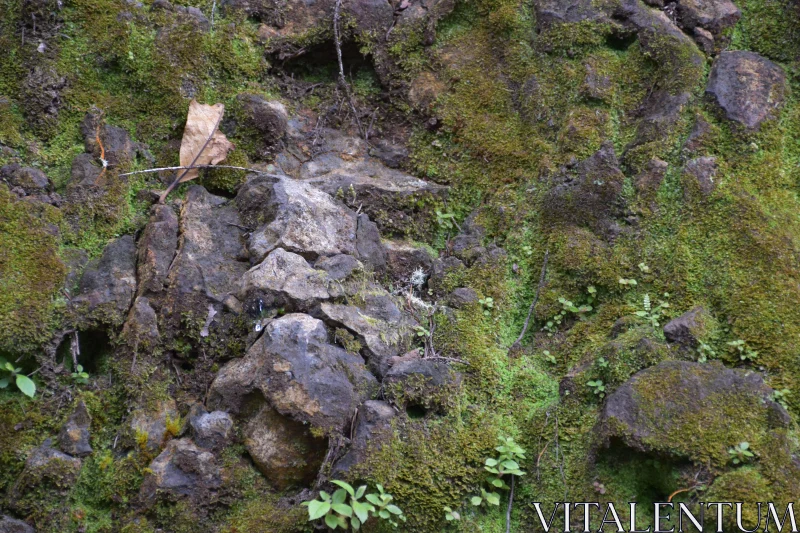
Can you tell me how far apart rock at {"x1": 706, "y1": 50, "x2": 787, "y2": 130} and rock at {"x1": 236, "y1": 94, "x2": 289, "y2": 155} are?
3.06m

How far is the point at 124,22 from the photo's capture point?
4824 mm

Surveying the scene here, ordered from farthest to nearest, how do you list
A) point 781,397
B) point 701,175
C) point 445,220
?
1. point 445,220
2. point 701,175
3. point 781,397

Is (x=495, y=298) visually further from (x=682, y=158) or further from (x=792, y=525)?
(x=792, y=525)

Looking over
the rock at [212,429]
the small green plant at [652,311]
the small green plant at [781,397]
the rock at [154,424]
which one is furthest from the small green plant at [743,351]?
the rock at [154,424]

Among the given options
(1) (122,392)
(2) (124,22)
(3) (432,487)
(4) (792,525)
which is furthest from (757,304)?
(2) (124,22)

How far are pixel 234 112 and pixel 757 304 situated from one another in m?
3.71

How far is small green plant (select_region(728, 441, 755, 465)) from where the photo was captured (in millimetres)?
3150

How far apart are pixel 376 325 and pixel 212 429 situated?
111 cm

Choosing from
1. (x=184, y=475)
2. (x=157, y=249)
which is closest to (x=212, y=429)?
(x=184, y=475)

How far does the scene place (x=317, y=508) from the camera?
3051mm

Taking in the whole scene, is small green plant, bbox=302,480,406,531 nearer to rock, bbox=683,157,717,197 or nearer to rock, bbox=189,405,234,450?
rock, bbox=189,405,234,450

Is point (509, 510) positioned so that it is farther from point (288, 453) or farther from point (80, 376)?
point (80, 376)

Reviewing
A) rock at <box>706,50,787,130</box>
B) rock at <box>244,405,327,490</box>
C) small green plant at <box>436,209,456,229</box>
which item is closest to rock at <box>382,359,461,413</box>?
rock at <box>244,405,327,490</box>

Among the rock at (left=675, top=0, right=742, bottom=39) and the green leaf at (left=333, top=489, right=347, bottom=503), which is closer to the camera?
the green leaf at (left=333, top=489, right=347, bottom=503)
